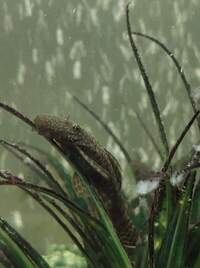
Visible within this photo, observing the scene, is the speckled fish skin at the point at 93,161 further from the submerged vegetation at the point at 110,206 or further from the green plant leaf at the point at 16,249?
the green plant leaf at the point at 16,249

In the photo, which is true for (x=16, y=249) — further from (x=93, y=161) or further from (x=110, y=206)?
(x=110, y=206)

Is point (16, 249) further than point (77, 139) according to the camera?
No

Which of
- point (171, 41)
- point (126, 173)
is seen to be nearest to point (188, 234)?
point (126, 173)

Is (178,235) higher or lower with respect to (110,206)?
lower

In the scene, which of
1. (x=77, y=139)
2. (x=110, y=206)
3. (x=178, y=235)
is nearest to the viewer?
(x=178, y=235)

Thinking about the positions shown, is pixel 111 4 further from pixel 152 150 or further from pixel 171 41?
pixel 152 150

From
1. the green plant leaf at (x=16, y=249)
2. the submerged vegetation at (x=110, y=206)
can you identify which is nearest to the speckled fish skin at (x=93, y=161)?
the submerged vegetation at (x=110, y=206)

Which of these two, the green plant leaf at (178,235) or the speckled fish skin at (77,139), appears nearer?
the green plant leaf at (178,235)

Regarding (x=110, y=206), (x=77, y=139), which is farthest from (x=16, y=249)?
(x=110, y=206)

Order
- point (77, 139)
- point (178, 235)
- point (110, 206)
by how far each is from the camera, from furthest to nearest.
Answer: point (110, 206) < point (77, 139) < point (178, 235)

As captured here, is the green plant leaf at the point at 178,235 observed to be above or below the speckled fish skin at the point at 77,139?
below

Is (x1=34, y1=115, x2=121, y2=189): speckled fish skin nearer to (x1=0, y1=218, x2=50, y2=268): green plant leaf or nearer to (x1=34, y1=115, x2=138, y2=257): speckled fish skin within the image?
(x1=34, y1=115, x2=138, y2=257): speckled fish skin
